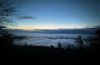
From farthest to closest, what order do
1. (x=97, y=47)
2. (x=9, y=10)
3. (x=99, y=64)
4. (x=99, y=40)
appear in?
(x=99, y=40), (x=97, y=47), (x=9, y=10), (x=99, y=64)

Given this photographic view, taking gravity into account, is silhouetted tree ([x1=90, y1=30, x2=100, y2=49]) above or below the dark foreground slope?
above

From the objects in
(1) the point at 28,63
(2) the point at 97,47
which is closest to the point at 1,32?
(1) the point at 28,63

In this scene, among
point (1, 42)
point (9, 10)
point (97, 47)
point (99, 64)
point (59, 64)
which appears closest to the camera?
point (99, 64)

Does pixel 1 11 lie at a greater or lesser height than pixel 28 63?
greater

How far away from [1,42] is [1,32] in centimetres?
722

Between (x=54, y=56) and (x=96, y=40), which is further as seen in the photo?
(x=96, y=40)

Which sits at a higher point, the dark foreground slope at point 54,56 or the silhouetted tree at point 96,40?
the silhouetted tree at point 96,40

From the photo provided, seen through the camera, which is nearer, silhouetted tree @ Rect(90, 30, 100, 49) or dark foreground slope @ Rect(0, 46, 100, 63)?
dark foreground slope @ Rect(0, 46, 100, 63)

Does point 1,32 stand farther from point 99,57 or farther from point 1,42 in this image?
point 99,57

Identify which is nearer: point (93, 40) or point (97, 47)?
point (97, 47)

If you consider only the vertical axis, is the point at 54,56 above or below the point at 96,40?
below

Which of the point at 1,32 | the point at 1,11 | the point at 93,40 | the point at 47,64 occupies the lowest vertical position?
the point at 47,64

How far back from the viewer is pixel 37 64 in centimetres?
1335

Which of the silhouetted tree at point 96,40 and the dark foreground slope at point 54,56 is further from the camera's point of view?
the silhouetted tree at point 96,40
